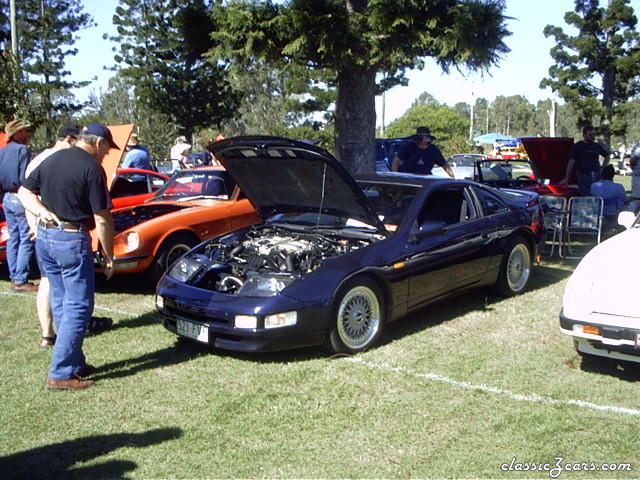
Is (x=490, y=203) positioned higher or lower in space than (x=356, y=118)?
lower

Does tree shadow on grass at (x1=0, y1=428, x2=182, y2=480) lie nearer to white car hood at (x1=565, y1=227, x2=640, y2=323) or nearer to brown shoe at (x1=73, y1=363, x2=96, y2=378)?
brown shoe at (x1=73, y1=363, x2=96, y2=378)

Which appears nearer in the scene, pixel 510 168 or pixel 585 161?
pixel 585 161

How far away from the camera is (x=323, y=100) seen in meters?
32.1

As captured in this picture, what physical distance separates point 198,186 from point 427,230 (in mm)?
4002

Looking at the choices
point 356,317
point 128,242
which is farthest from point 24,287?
point 356,317

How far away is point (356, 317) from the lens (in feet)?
18.2

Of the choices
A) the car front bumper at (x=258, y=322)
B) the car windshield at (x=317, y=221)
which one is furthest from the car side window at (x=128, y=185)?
the car front bumper at (x=258, y=322)

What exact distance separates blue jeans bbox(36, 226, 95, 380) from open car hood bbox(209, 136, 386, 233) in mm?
1862

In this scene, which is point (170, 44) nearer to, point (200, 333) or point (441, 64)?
point (441, 64)

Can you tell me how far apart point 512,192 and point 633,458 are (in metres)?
4.90

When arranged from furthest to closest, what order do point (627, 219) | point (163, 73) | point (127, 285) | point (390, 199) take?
1. point (163, 73)
2. point (127, 285)
3. point (390, 199)
4. point (627, 219)

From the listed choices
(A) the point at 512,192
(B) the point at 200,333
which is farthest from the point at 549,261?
(B) the point at 200,333

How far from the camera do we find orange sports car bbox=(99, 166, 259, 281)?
746cm

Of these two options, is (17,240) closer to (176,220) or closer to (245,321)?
(176,220)
